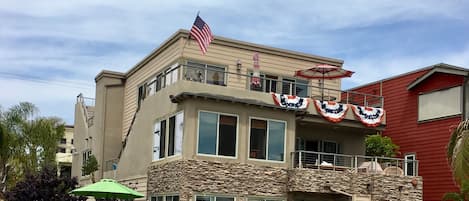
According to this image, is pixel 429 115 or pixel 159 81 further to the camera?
pixel 429 115

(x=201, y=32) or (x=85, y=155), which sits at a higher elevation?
(x=201, y=32)

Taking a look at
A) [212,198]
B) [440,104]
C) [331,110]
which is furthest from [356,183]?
[440,104]

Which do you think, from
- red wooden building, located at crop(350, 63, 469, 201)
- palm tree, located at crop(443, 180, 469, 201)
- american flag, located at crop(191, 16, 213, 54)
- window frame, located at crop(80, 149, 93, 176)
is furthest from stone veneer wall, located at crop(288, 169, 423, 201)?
window frame, located at crop(80, 149, 93, 176)

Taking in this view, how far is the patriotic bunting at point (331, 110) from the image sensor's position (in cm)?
2588

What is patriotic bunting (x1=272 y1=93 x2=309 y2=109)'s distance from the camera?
24.8 meters

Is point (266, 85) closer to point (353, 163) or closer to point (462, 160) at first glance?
point (353, 163)

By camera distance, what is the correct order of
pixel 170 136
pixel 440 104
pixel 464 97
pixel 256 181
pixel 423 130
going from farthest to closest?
pixel 423 130 → pixel 440 104 → pixel 464 97 → pixel 170 136 → pixel 256 181

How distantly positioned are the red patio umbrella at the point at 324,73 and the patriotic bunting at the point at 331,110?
2.58 feet

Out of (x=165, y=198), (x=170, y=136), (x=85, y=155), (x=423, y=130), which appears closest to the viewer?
(x=165, y=198)

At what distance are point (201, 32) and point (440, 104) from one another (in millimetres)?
10950

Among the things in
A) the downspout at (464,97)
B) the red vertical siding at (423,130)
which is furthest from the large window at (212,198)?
the downspout at (464,97)

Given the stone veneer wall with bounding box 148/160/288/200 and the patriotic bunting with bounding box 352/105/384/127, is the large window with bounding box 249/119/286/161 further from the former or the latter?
the patriotic bunting with bounding box 352/105/384/127

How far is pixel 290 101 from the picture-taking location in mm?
25078

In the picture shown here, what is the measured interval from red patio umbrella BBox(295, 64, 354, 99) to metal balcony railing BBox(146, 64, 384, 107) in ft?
1.45
